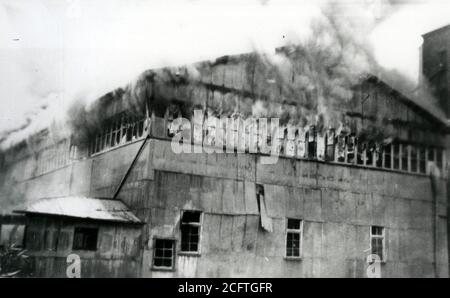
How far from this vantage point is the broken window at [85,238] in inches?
511

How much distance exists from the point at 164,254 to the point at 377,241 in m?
7.44

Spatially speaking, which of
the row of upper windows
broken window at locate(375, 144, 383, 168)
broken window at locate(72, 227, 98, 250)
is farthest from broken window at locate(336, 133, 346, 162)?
broken window at locate(72, 227, 98, 250)

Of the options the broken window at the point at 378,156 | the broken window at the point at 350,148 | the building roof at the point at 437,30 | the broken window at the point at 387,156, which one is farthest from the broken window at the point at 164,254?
Answer: the building roof at the point at 437,30

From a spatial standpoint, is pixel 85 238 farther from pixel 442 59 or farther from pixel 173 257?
pixel 442 59

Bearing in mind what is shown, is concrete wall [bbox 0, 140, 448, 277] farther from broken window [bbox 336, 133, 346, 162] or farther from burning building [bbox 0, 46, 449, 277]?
broken window [bbox 336, 133, 346, 162]

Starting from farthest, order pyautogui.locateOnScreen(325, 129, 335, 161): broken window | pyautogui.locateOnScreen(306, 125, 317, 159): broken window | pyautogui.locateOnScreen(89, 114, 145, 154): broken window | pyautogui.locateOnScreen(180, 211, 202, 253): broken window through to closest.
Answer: pyautogui.locateOnScreen(325, 129, 335, 161): broken window → pyautogui.locateOnScreen(306, 125, 317, 159): broken window → pyautogui.locateOnScreen(89, 114, 145, 154): broken window → pyautogui.locateOnScreen(180, 211, 202, 253): broken window

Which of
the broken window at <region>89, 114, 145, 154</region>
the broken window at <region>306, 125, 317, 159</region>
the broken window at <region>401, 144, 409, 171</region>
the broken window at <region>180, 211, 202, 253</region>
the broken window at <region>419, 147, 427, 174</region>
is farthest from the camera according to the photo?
the broken window at <region>401, 144, 409, 171</region>

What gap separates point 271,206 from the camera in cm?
1539

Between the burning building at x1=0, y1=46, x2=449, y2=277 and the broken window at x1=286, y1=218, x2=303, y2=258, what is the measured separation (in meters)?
0.03

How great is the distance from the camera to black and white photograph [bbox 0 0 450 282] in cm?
1330

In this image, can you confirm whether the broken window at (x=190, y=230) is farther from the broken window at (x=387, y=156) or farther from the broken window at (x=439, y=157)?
the broken window at (x=439, y=157)
